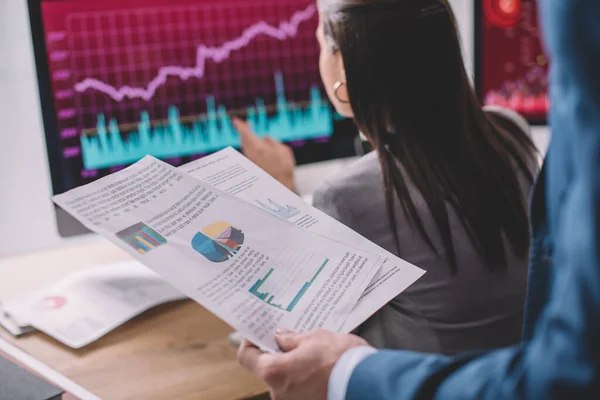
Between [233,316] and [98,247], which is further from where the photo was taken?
[98,247]

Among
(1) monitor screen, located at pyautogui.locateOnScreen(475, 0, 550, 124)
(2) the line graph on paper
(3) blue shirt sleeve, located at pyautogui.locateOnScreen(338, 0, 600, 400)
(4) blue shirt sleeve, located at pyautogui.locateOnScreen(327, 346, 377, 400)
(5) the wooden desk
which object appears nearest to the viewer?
(3) blue shirt sleeve, located at pyautogui.locateOnScreen(338, 0, 600, 400)

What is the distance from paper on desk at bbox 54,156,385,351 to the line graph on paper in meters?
0.42

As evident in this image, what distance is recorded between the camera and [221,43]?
132 centimetres

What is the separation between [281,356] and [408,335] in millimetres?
413

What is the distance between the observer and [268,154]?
1363mm

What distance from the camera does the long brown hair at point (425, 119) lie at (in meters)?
1.04

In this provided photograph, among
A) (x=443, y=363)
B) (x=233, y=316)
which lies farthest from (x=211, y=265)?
(x=443, y=363)

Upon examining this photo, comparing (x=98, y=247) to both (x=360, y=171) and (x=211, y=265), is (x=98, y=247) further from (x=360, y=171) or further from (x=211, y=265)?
(x=211, y=265)

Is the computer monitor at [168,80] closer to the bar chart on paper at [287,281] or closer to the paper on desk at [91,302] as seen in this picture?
the paper on desk at [91,302]

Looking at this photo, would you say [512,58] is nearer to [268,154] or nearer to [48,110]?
[268,154]

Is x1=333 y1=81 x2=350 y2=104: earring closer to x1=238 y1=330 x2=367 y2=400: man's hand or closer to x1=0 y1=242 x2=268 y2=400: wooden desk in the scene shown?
x1=0 y1=242 x2=268 y2=400: wooden desk

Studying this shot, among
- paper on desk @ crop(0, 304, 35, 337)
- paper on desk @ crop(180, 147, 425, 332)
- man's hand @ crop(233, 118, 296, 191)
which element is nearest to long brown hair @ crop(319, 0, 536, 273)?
paper on desk @ crop(180, 147, 425, 332)

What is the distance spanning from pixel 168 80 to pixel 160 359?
0.49m

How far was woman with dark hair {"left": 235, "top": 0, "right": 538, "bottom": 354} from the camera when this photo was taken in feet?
3.43
